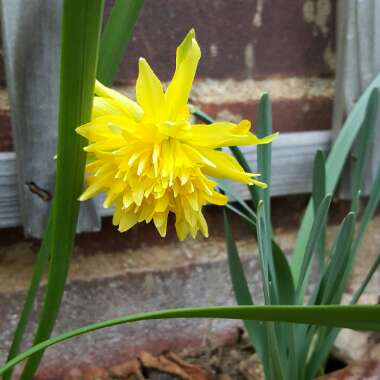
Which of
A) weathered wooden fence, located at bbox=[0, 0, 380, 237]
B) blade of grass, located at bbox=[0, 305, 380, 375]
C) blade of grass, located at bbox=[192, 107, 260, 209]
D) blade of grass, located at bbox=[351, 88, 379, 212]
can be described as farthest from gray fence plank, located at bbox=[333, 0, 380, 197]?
blade of grass, located at bbox=[0, 305, 380, 375]

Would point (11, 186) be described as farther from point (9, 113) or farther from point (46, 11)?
point (46, 11)

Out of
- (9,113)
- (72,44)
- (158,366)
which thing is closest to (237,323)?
(158,366)

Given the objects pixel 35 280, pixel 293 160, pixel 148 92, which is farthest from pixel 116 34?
pixel 293 160

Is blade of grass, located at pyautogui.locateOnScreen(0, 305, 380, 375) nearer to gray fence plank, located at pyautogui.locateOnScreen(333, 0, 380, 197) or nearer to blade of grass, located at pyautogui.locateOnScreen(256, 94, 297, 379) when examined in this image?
blade of grass, located at pyautogui.locateOnScreen(256, 94, 297, 379)

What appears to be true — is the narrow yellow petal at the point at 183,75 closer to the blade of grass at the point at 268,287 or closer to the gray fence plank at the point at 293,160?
the blade of grass at the point at 268,287

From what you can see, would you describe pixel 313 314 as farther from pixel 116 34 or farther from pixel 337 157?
pixel 337 157

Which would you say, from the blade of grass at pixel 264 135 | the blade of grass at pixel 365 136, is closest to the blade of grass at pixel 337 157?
the blade of grass at pixel 365 136
